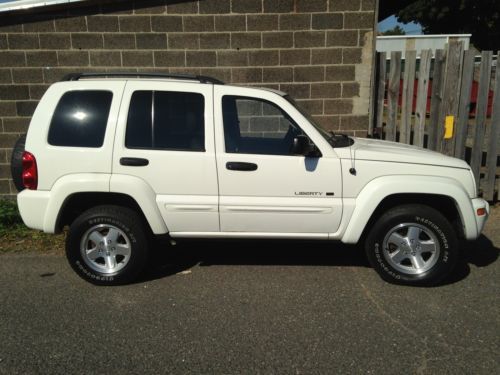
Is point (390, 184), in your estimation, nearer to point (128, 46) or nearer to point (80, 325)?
point (80, 325)

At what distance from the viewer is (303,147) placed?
3.92 metres

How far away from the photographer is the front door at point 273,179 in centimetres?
400

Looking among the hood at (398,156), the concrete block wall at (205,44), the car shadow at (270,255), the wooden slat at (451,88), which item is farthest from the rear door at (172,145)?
the wooden slat at (451,88)

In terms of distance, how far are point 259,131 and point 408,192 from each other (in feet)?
5.09

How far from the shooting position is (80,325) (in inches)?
139

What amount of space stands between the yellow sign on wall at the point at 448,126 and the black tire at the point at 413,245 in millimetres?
2695

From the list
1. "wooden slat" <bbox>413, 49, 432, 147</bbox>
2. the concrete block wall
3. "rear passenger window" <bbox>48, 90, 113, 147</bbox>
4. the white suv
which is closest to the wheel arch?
the white suv

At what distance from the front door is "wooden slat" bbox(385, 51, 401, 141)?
3.09 m

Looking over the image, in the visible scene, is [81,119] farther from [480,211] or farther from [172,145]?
[480,211]

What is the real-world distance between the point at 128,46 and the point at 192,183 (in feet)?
11.3

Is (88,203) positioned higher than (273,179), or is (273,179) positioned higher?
(273,179)

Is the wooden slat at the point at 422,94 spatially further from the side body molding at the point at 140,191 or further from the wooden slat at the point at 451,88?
the side body molding at the point at 140,191

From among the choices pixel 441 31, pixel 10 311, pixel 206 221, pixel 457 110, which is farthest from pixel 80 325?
pixel 441 31

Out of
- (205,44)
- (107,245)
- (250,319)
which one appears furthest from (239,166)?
(205,44)
